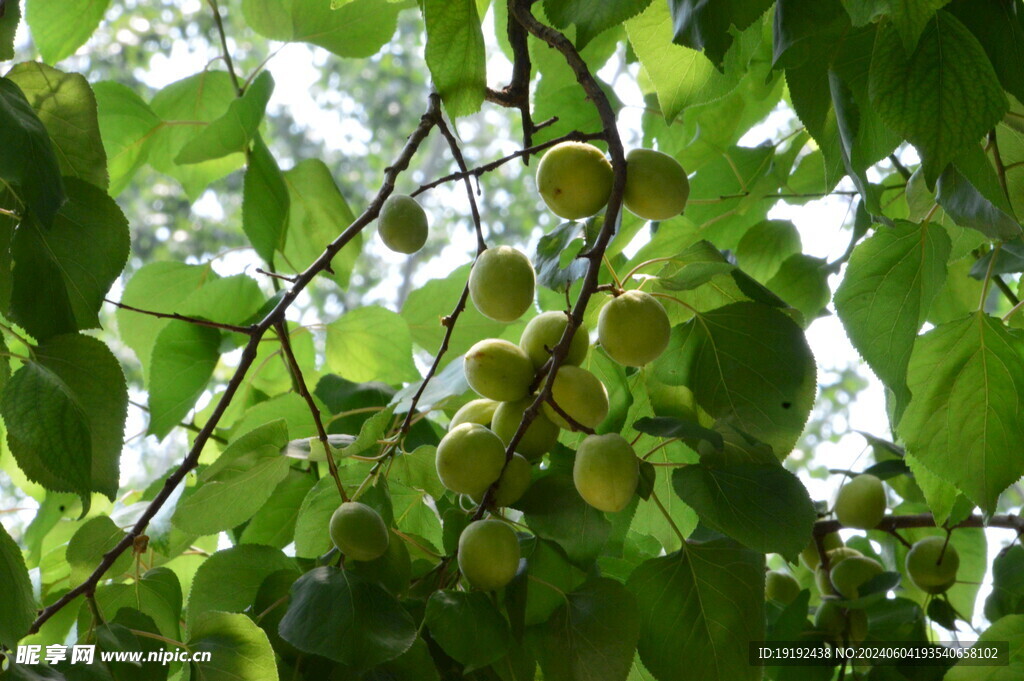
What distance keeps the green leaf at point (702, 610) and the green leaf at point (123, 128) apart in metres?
0.65

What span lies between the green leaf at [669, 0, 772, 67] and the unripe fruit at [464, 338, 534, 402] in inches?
8.4

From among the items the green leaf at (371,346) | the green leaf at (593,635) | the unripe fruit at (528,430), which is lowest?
the green leaf at (593,635)

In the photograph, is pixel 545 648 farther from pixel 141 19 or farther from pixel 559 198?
pixel 141 19

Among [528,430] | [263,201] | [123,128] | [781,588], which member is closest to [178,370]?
[263,201]

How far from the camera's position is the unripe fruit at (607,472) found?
49cm

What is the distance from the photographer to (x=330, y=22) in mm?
848

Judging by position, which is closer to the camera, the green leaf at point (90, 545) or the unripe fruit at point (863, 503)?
the green leaf at point (90, 545)

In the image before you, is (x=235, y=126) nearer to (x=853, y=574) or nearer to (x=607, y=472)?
(x=607, y=472)

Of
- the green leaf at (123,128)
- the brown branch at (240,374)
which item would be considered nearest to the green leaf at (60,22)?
the green leaf at (123,128)

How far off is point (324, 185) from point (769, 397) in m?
0.50

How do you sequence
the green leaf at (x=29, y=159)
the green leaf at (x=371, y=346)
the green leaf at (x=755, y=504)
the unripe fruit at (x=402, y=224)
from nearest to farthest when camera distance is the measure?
the green leaf at (x=29, y=159) < the green leaf at (x=755, y=504) < the unripe fruit at (x=402, y=224) < the green leaf at (x=371, y=346)

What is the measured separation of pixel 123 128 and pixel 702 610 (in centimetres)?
72

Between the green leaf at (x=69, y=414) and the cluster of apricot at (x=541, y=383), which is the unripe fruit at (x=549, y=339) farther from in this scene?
the green leaf at (x=69, y=414)

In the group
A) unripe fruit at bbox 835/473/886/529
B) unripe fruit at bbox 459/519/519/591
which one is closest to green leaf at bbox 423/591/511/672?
unripe fruit at bbox 459/519/519/591
